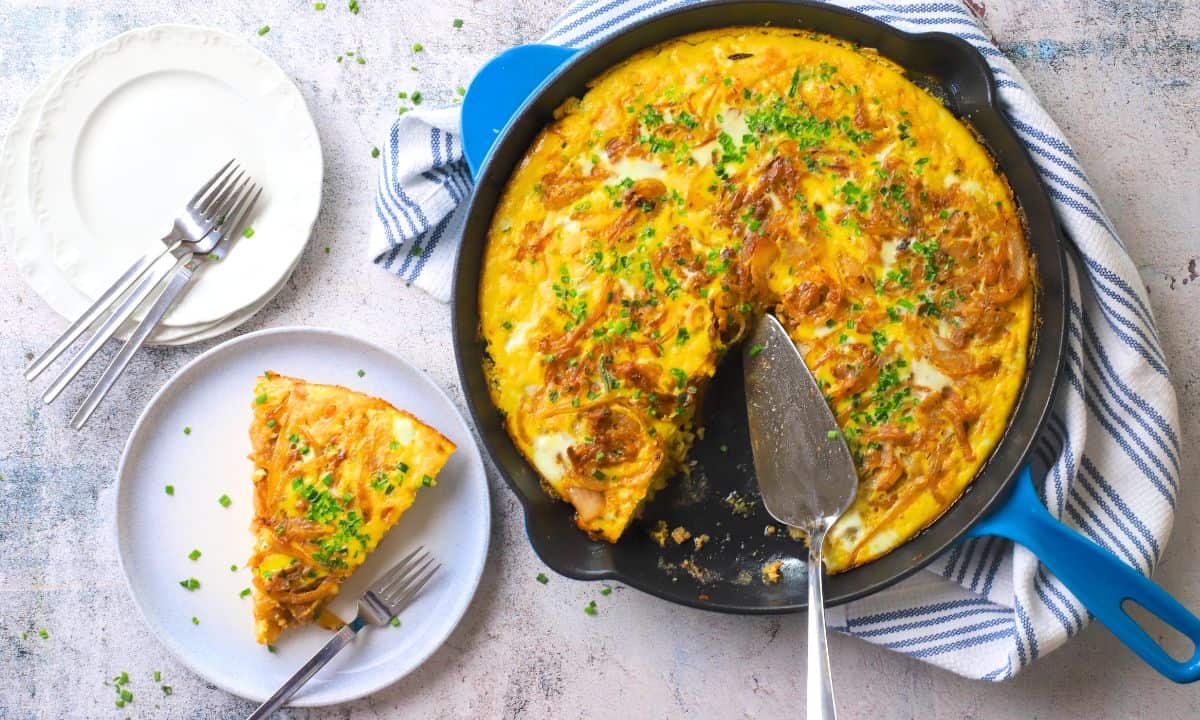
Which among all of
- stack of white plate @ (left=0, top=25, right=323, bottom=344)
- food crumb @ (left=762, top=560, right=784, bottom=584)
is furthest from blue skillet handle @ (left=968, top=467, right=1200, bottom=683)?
→ stack of white plate @ (left=0, top=25, right=323, bottom=344)

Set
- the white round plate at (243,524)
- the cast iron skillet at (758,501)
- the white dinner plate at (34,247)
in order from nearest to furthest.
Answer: the cast iron skillet at (758,501) < the white round plate at (243,524) < the white dinner plate at (34,247)

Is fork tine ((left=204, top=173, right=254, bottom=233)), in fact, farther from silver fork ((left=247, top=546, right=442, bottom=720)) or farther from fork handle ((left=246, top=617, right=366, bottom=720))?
fork handle ((left=246, top=617, right=366, bottom=720))

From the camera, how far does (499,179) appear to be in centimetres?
335

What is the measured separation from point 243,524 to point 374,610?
0.68 meters

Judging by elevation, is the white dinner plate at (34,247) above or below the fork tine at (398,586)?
above

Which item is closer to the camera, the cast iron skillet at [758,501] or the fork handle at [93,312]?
the cast iron skillet at [758,501]

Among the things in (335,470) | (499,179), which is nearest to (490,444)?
(335,470)

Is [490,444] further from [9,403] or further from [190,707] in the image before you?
[9,403]

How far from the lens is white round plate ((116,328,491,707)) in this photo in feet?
12.1

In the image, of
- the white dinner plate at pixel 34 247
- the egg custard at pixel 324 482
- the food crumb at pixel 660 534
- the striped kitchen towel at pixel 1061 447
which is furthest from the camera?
the white dinner plate at pixel 34 247

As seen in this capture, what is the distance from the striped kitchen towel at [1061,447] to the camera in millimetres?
3357

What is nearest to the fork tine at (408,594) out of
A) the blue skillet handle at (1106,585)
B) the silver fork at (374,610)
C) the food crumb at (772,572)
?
the silver fork at (374,610)

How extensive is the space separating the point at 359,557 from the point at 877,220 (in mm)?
2346

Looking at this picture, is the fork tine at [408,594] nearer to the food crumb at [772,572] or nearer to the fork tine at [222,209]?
the food crumb at [772,572]
